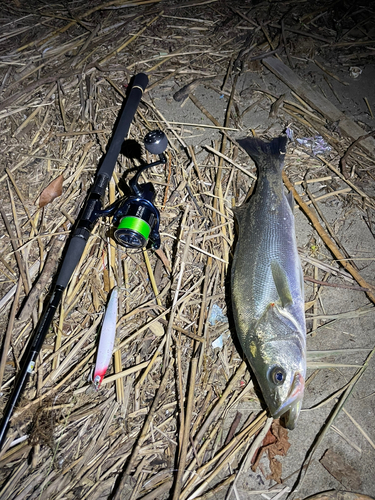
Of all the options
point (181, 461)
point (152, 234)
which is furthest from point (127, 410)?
point (152, 234)

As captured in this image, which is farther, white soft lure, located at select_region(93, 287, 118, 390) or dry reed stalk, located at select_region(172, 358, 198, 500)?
white soft lure, located at select_region(93, 287, 118, 390)

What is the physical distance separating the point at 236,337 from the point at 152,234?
3.18ft

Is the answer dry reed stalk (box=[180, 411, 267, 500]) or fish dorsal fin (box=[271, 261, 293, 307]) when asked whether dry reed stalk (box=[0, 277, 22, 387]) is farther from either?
fish dorsal fin (box=[271, 261, 293, 307])

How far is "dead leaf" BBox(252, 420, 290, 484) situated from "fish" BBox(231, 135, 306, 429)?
15 cm

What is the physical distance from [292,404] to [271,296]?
68 cm

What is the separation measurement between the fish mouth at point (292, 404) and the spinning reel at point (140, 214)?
52.5 inches

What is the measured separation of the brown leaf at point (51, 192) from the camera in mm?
3049

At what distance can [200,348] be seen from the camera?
259cm

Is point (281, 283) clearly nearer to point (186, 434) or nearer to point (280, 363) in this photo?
point (280, 363)

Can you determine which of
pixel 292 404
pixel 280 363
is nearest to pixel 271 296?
pixel 280 363

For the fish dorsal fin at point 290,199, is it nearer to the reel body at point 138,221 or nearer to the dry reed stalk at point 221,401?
→ the reel body at point 138,221

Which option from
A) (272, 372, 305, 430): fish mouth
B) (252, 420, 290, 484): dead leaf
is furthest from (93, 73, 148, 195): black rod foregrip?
(252, 420, 290, 484): dead leaf

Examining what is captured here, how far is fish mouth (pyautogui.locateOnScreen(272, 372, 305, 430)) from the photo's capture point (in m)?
2.23

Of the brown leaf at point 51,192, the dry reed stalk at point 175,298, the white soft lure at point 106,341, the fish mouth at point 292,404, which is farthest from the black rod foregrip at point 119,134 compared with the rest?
the fish mouth at point 292,404
